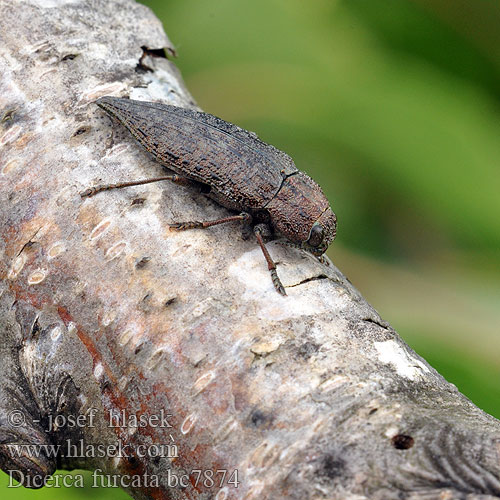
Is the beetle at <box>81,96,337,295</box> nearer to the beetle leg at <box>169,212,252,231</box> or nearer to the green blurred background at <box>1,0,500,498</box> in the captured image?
the beetle leg at <box>169,212,252,231</box>

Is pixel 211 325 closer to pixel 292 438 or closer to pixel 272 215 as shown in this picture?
pixel 292 438

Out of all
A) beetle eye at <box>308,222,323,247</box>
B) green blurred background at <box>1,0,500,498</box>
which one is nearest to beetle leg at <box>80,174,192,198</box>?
beetle eye at <box>308,222,323,247</box>

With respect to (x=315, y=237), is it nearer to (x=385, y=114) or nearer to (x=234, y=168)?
(x=234, y=168)

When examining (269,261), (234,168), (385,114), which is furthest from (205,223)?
(385,114)

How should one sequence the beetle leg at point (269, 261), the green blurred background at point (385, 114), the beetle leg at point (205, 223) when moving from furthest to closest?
the green blurred background at point (385, 114) → the beetle leg at point (205, 223) → the beetle leg at point (269, 261)

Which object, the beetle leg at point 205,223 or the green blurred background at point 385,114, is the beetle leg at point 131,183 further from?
the green blurred background at point 385,114

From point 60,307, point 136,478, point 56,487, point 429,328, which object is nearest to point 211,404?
point 136,478

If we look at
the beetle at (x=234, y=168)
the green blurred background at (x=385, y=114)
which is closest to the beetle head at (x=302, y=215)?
the beetle at (x=234, y=168)
